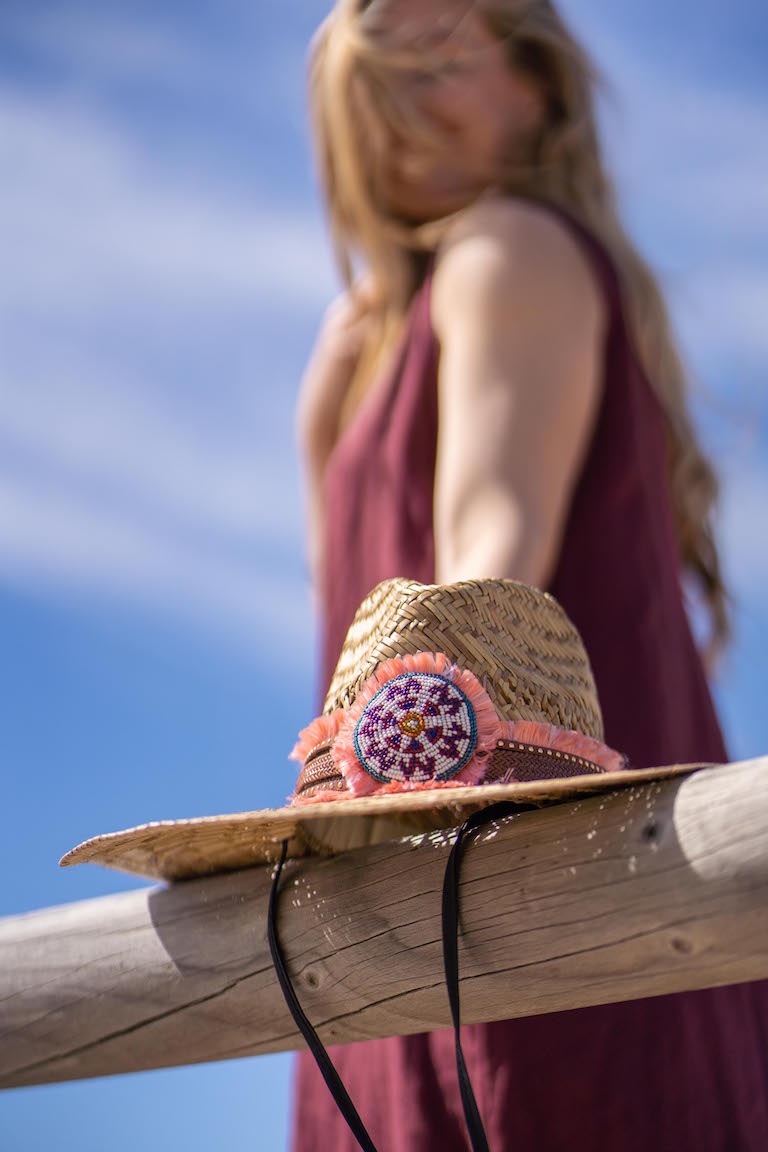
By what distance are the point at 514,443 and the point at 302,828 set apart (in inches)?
20.1

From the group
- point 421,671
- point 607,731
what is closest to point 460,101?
point 607,731

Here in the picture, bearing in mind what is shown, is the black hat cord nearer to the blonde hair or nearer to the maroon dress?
the maroon dress

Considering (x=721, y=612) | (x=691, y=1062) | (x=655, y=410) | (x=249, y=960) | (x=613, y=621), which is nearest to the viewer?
(x=249, y=960)

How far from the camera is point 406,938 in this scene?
1.02 m

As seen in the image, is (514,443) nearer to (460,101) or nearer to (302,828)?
(302,828)

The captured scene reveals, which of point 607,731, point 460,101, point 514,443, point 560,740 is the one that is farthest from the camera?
point 460,101

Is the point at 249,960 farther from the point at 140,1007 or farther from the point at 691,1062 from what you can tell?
the point at 691,1062

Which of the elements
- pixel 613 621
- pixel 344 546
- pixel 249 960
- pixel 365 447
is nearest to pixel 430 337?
pixel 365 447

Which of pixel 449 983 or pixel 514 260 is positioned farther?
pixel 514 260

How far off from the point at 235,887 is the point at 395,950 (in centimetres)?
18

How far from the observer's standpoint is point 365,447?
1709 mm

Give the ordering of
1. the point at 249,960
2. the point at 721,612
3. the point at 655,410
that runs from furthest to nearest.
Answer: the point at 721,612
the point at 655,410
the point at 249,960

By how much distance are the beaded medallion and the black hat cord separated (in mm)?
49

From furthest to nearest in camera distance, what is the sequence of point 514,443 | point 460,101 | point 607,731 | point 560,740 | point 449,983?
point 460,101
point 607,731
point 514,443
point 560,740
point 449,983
